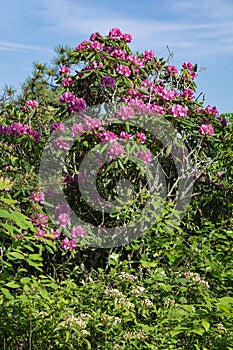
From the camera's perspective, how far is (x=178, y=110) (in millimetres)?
5000

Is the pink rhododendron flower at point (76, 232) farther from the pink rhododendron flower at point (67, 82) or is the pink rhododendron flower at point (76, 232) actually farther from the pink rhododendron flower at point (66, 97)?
the pink rhododendron flower at point (67, 82)

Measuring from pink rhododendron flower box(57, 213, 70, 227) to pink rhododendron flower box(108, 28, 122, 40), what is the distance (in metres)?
1.75

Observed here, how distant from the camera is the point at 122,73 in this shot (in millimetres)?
5121

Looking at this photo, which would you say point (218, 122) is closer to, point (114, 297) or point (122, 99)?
point (122, 99)

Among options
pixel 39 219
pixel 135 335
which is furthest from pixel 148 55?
pixel 135 335

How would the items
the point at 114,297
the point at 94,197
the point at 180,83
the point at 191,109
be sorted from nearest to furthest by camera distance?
the point at 114,297
the point at 94,197
the point at 191,109
the point at 180,83

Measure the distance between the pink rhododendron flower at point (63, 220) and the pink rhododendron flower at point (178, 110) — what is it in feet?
4.08

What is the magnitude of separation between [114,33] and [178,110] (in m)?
0.99

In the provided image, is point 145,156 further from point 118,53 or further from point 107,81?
point 118,53

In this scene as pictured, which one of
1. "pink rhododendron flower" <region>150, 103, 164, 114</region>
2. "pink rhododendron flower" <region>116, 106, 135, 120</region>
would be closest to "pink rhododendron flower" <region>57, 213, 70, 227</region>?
"pink rhododendron flower" <region>116, 106, 135, 120</region>

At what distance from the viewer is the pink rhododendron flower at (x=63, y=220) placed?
460 centimetres

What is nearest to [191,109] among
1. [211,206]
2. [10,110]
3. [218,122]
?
[218,122]

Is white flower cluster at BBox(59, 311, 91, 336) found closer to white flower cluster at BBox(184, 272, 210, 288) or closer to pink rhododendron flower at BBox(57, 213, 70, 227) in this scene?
white flower cluster at BBox(184, 272, 210, 288)

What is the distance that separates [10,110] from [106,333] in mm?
3192
